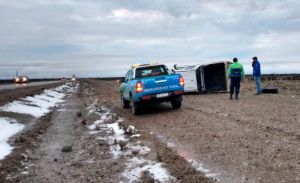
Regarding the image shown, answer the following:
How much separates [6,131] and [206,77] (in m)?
17.1

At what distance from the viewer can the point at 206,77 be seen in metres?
30.3

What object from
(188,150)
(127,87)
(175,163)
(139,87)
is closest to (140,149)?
(188,150)

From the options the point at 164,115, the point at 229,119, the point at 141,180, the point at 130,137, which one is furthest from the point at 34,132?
the point at 141,180

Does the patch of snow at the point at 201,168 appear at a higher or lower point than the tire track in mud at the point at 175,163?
lower

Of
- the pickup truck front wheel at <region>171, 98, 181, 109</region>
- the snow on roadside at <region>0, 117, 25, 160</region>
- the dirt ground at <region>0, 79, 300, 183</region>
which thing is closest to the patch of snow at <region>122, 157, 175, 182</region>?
the dirt ground at <region>0, 79, 300, 183</region>

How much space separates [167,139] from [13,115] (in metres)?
9.95

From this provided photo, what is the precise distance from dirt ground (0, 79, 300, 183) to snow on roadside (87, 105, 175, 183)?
15 centimetres

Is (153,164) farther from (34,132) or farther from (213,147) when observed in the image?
(34,132)

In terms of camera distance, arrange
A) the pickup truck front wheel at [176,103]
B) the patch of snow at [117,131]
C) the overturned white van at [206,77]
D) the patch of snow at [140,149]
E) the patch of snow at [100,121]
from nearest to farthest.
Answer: the patch of snow at [140,149]
the patch of snow at [117,131]
the patch of snow at [100,121]
the pickup truck front wheel at [176,103]
the overturned white van at [206,77]

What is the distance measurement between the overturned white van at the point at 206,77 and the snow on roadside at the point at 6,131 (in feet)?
44.0

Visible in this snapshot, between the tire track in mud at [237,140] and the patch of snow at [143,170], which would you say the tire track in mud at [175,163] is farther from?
the tire track in mud at [237,140]

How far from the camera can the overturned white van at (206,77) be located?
29016 millimetres

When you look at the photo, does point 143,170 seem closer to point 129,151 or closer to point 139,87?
point 129,151

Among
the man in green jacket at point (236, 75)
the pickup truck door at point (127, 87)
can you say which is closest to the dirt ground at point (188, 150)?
the pickup truck door at point (127, 87)
